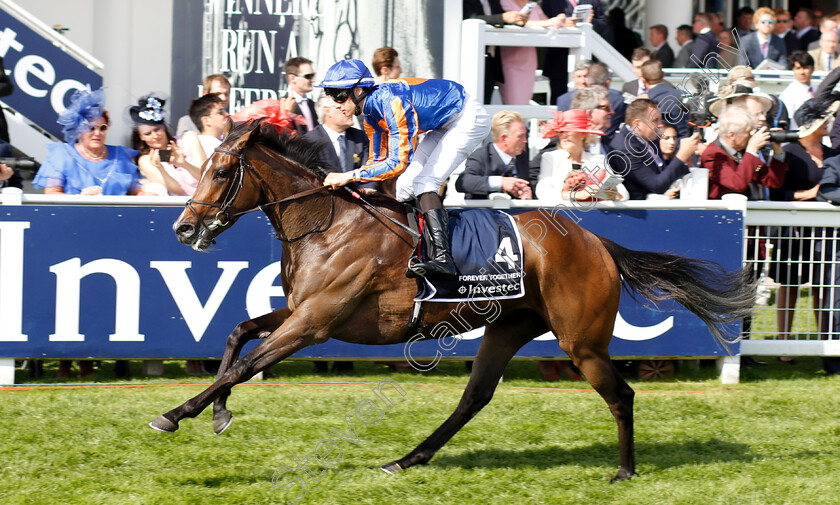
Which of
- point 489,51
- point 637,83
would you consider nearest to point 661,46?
point 637,83

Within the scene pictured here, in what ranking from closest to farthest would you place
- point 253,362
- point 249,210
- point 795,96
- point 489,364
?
point 253,362
point 249,210
point 489,364
point 795,96

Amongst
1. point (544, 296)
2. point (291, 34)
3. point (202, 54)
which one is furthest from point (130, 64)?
point (544, 296)

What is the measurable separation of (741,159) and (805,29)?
279 inches

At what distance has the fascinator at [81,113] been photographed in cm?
693

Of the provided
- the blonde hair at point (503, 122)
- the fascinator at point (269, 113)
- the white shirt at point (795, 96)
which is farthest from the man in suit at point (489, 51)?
the fascinator at point (269, 113)

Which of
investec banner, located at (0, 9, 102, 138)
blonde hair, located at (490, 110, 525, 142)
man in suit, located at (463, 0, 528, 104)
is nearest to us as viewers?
blonde hair, located at (490, 110, 525, 142)

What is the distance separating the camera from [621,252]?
5.49 metres

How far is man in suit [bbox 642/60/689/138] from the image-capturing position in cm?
796

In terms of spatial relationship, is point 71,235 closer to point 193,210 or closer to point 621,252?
point 193,210

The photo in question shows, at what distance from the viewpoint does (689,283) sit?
18.4 feet

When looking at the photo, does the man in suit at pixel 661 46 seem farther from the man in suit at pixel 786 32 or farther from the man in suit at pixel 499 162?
the man in suit at pixel 499 162

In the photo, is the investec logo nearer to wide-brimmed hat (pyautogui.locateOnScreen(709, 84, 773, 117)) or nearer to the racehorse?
the racehorse

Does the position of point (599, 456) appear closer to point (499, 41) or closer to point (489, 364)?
point (489, 364)

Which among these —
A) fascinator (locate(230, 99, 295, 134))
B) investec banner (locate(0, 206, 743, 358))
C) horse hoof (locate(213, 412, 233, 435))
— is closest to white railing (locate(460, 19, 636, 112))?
fascinator (locate(230, 99, 295, 134))
